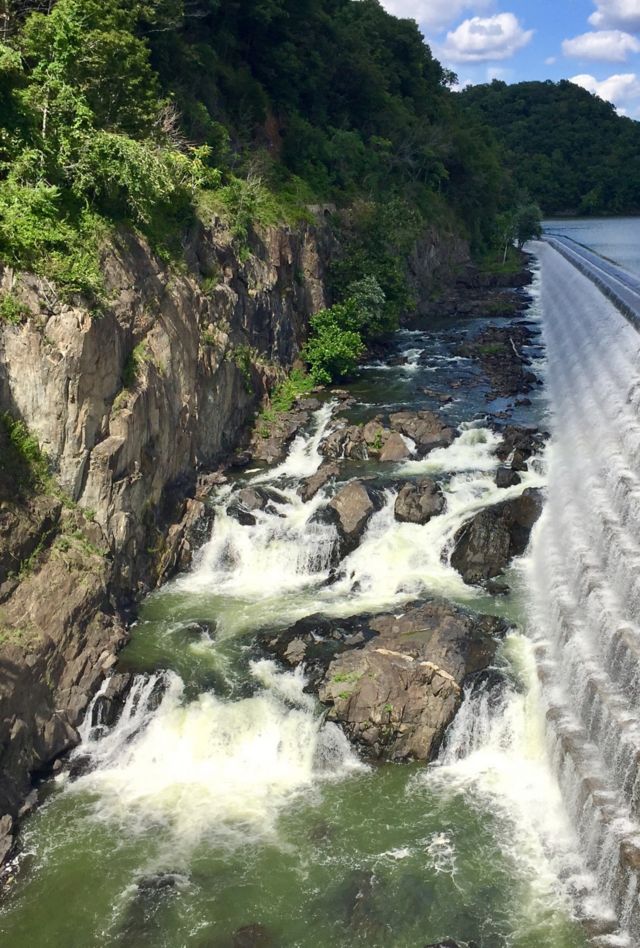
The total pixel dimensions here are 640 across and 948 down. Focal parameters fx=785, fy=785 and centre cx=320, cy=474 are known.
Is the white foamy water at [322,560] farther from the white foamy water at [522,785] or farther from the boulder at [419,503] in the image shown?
the white foamy water at [522,785]

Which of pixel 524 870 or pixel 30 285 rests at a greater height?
pixel 30 285

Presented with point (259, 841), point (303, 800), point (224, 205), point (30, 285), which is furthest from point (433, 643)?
point (224, 205)

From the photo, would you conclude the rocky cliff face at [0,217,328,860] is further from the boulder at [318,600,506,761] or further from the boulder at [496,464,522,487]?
the boulder at [496,464,522,487]

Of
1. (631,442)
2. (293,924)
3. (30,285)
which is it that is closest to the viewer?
(293,924)

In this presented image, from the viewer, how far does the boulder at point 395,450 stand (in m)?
31.7

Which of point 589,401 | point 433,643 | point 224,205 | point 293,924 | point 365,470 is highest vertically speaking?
point 224,205

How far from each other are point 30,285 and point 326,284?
A: 24.3 metres

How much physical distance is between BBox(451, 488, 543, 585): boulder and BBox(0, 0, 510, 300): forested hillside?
14544mm

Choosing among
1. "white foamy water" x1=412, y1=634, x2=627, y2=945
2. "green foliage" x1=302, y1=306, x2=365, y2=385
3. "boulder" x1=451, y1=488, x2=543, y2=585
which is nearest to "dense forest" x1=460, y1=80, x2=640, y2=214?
"green foliage" x1=302, y1=306, x2=365, y2=385

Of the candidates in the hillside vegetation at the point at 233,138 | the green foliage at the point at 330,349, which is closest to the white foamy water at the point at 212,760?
the hillside vegetation at the point at 233,138

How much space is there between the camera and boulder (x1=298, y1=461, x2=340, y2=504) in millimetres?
29094

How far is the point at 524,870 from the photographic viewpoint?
55.1ft

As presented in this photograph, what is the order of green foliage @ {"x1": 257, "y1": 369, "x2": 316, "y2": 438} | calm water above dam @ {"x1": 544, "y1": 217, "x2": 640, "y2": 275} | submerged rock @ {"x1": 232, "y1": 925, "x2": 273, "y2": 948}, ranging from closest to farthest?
submerged rock @ {"x1": 232, "y1": 925, "x2": 273, "y2": 948} → green foliage @ {"x1": 257, "y1": 369, "x2": 316, "y2": 438} → calm water above dam @ {"x1": 544, "y1": 217, "x2": 640, "y2": 275}

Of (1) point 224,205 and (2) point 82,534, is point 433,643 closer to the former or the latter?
(2) point 82,534
